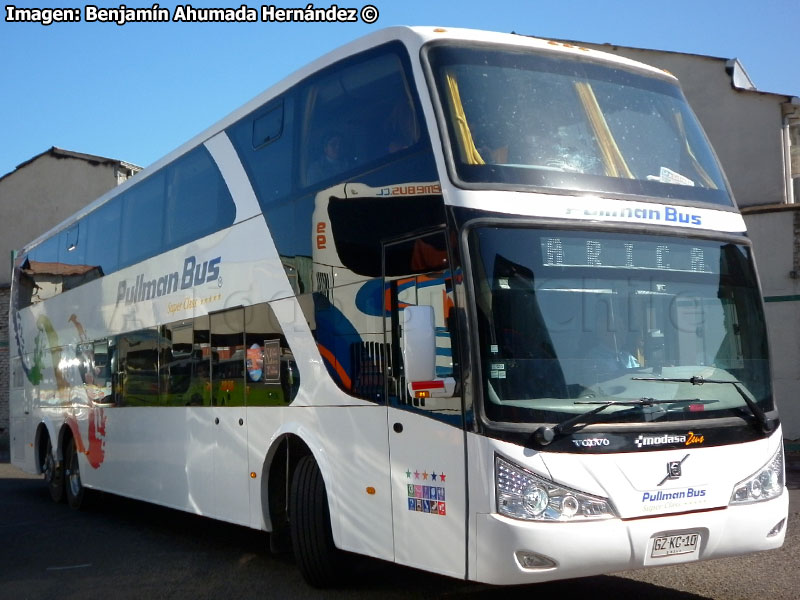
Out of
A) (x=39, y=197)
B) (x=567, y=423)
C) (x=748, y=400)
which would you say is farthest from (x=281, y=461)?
(x=39, y=197)

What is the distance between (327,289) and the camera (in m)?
7.83

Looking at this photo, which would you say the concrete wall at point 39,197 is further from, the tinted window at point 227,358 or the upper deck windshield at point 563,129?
the upper deck windshield at point 563,129

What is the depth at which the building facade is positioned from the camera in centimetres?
3119

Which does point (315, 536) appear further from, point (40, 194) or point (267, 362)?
point (40, 194)

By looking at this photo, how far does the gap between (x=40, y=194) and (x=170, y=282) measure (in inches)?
914

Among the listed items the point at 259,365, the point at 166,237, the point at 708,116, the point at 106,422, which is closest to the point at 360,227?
the point at 259,365

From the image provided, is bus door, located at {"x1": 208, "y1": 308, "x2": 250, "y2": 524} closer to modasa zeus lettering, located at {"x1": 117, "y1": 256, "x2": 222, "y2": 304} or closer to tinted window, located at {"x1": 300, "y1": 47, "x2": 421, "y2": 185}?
modasa zeus lettering, located at {"x1": 117, "y1": 256, "x2": 222, "y2": 304}

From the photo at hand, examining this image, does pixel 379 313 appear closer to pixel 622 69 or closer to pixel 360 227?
pixel 360 227

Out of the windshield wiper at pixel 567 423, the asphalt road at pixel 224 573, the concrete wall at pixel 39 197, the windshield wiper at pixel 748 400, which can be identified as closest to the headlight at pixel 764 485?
the windshield wiper at pixel 748 400

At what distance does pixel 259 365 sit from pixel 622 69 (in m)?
3.97

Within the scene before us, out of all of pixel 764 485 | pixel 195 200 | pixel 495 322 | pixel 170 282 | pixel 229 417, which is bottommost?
pixel 764 485

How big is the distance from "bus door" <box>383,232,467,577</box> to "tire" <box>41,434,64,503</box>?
33.6ft

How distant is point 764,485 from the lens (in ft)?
21.5

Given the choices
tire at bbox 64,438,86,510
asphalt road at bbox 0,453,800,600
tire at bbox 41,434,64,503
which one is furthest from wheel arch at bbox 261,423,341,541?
tire at bbox 41,434,64,503
